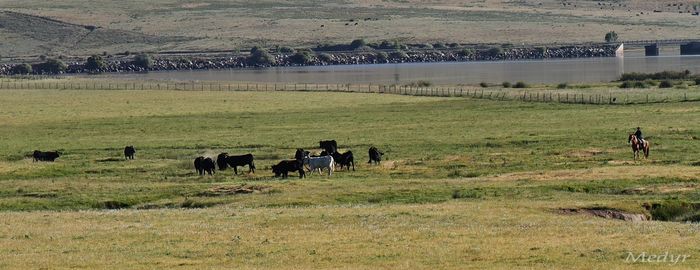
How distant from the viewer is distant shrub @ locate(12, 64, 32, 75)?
174637 mm

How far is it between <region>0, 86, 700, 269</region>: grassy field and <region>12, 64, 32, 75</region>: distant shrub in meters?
102

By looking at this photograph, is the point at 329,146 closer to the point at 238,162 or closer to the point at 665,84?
the point at 238,162

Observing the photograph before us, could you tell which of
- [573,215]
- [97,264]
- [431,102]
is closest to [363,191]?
[573,215]

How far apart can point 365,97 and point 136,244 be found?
2445 inches

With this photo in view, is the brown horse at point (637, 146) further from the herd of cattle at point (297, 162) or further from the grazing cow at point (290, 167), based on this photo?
the grazing cow at point (290, 167)

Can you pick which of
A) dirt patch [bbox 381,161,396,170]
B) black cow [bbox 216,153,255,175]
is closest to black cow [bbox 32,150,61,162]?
black cow [bbox 216,153,255,175]

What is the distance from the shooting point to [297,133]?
6022cm

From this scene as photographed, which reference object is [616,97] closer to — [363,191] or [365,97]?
[365,97]

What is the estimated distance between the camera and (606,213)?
32.5 metres

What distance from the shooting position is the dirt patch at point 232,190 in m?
38.7

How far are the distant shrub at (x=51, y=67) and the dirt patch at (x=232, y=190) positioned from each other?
141312 mm

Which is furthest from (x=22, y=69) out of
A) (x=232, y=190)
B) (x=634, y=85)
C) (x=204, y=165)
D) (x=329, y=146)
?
(x=232, y=190)

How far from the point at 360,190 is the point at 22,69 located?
145 meters

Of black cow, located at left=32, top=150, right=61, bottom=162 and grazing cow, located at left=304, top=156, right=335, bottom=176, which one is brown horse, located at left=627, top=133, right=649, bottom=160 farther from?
black cow, located at left=32, top=150, right=61, bottom=162
